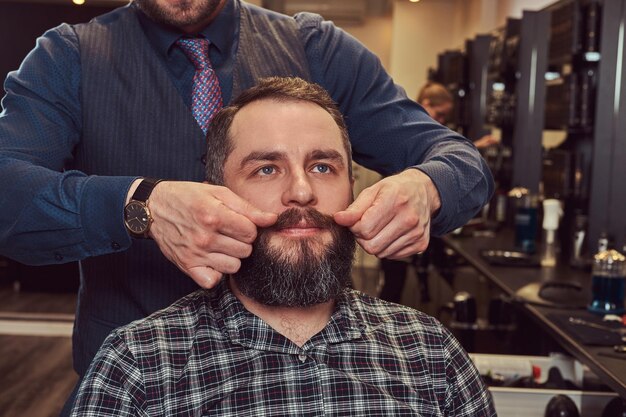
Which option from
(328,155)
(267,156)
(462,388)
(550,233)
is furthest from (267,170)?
(550,233)

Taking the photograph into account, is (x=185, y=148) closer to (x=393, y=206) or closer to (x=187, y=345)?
(x=187, y=345)

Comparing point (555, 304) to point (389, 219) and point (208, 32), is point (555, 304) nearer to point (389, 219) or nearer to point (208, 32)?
point (208, 32)

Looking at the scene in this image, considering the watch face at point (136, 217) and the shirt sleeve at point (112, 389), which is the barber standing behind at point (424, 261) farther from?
the watch face at point (136, 217)

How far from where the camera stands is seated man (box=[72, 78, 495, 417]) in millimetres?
1509

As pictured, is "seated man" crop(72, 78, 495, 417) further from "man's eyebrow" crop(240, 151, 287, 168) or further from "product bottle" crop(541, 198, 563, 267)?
"product bottle" crop(541, 198, 563, 267)

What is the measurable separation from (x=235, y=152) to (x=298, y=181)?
19 cm

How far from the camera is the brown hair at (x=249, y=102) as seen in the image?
66.1 inches

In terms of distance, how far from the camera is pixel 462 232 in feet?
18.2

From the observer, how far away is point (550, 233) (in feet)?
14.1

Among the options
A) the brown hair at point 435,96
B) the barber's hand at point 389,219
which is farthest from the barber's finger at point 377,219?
the brown hair at point 435,96

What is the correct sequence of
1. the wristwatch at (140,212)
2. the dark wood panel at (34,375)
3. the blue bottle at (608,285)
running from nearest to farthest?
the wristwatch at (140,212) → the blue bottle at (608,285) → the dark wood panel at (34,375)

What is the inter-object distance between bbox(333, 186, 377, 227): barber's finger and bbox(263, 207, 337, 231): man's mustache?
0.62 feet

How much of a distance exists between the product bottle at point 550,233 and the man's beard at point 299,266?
2856mm

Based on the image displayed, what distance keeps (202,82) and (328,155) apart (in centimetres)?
37
